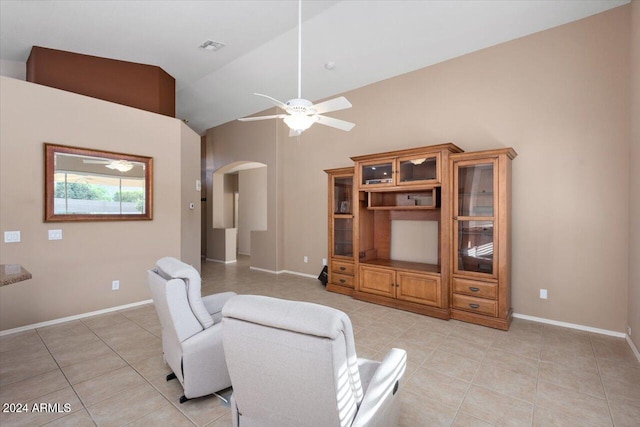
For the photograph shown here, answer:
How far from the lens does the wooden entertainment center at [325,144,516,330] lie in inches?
135

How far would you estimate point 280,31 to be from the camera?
4027 mm

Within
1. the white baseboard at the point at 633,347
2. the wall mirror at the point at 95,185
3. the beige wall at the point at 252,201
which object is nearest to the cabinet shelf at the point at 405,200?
the white baseboard at the point at 633,347

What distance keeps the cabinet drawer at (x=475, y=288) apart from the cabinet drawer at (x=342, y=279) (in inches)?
63.6

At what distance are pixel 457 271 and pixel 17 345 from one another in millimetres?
4858

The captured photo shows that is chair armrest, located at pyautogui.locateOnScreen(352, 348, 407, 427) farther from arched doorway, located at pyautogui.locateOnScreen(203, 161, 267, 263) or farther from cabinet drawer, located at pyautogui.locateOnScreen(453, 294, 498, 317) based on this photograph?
arched doorway, located at pyautogui.locateOnScreen(203, 161, 267, 263)

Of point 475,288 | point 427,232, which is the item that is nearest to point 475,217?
point 475,288

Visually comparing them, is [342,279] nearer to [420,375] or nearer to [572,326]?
[420,375]

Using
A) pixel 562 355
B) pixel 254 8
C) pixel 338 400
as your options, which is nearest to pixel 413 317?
pixel 562 355

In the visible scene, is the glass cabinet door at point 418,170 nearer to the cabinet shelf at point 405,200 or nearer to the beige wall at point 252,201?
the cabinet shelf at point 405,200

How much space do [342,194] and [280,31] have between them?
8.30 feet

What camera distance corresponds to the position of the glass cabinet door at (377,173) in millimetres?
4188

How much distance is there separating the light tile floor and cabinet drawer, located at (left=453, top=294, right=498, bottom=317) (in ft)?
0.67

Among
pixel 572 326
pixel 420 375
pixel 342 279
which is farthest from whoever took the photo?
pixel 342 279

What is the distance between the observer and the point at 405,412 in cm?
202
